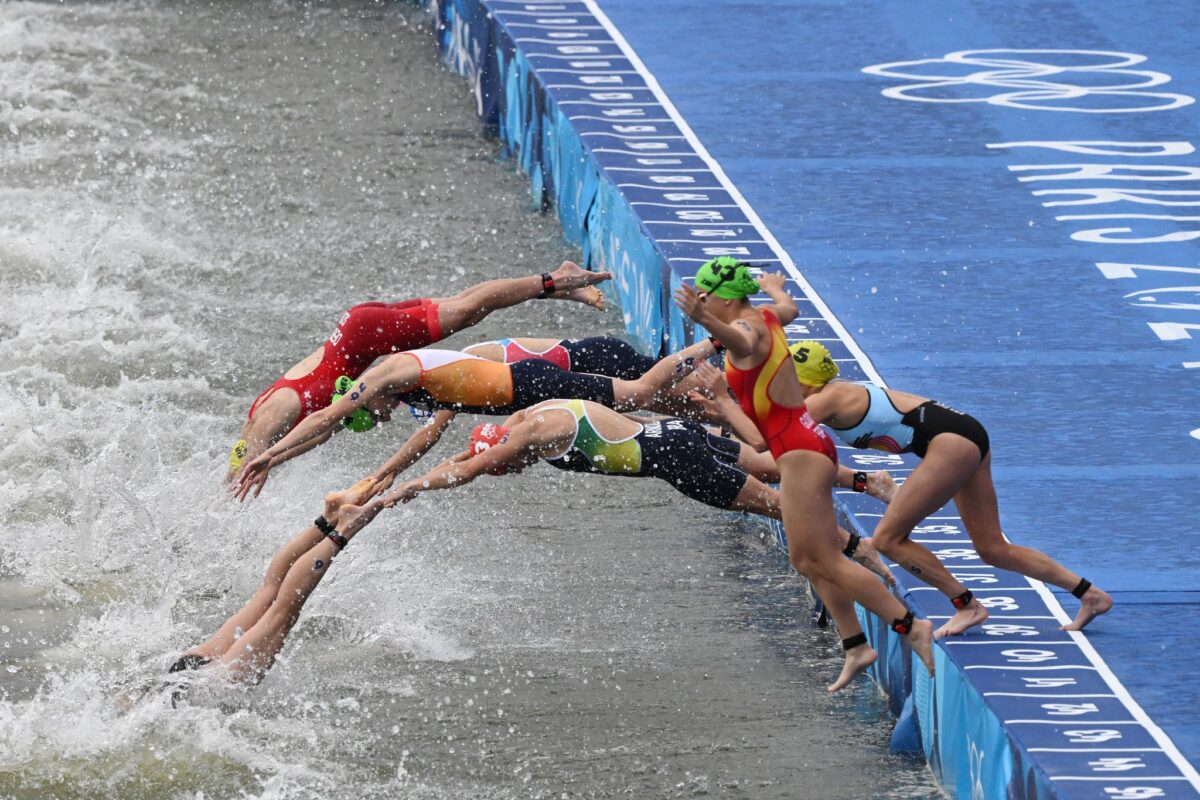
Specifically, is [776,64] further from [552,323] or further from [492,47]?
[552,323]

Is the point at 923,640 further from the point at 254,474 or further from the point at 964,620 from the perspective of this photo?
the point at 254,474

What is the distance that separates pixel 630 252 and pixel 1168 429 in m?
4.40

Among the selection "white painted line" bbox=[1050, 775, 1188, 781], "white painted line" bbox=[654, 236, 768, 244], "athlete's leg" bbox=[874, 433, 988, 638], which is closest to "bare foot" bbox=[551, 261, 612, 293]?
"athlete's leg" bbox=[874, 433, 988, 638]

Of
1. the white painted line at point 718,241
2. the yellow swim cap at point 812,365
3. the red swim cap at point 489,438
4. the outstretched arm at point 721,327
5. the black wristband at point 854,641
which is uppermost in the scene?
the outstretched arm at point 721,327

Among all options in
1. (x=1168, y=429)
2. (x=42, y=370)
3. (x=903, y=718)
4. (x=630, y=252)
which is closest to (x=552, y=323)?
(x=630, y=252)

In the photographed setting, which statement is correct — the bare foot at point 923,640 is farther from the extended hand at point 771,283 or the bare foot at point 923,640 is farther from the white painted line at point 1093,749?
the extended hand at point 771,283

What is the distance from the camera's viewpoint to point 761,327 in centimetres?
895

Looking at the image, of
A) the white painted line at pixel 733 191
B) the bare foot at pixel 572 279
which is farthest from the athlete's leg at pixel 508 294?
the white painted line at pixel 733 191

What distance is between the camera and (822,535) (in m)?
9.11

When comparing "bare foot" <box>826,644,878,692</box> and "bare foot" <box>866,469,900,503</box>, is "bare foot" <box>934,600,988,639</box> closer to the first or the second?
"bare foot" <box>826,644,878,692</box>

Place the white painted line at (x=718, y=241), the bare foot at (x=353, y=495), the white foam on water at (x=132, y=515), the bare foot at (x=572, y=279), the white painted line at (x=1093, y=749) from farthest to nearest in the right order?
1. the white painted line at (x=718, y=241)
2. the bare foot at (x=572, y=279)
3. the bare foot at (x=353, y=495)
4. the white foam on water at (x=132, y=515)
5. the white painted line at (x=1093, y=749)

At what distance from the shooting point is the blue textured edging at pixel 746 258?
8.08 metres

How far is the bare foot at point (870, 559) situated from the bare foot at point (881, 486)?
1.46 ft

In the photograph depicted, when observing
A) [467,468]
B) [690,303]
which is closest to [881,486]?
[690,303]
